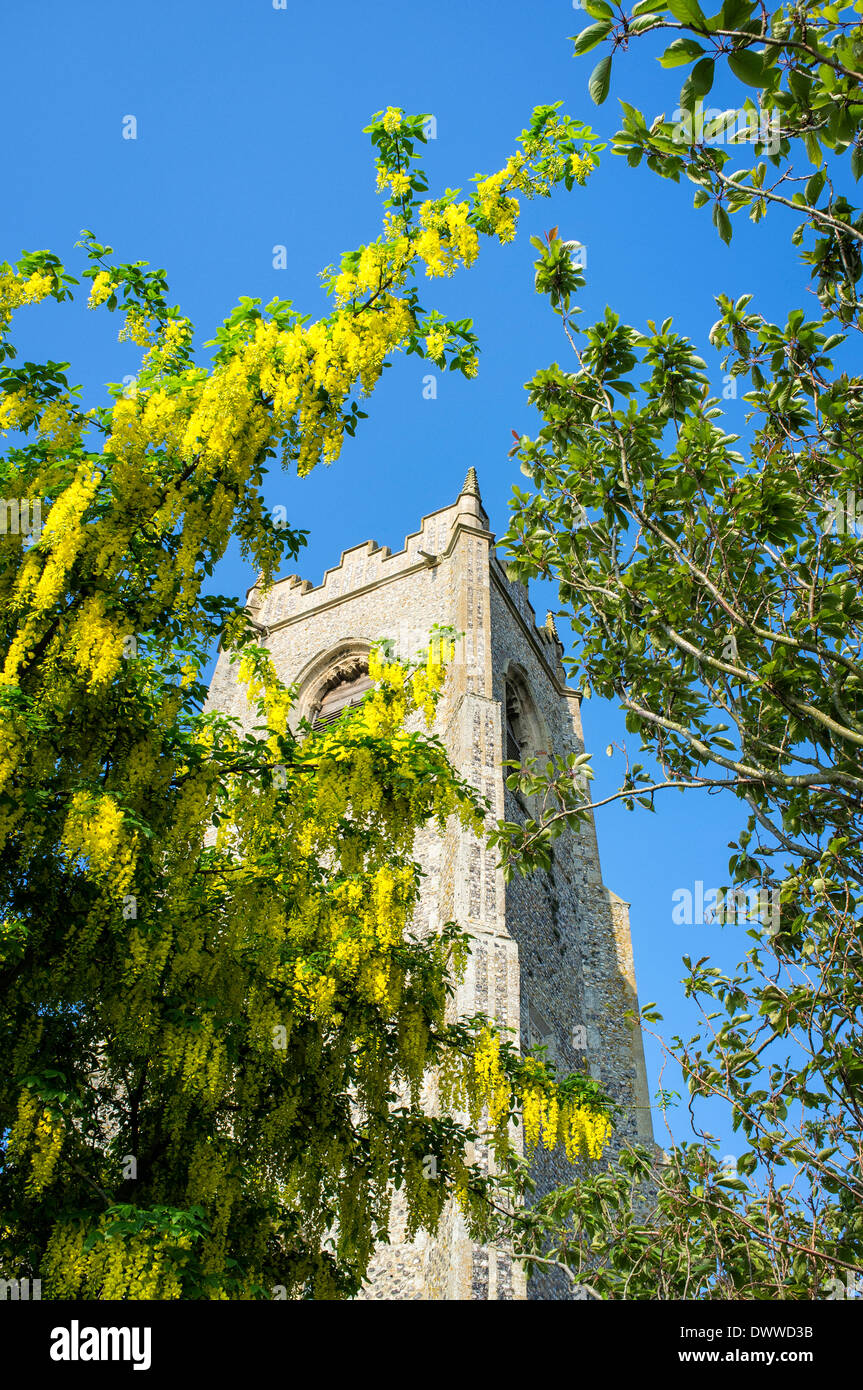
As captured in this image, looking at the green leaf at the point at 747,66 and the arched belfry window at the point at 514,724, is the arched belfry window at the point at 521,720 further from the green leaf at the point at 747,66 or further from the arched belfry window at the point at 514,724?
the green leaf at the point at 747,66

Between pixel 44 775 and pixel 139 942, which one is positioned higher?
pixel 44 775

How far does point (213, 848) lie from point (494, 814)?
8.00 m

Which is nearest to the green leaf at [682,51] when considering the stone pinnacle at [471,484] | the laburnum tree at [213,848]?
the laburnum tree at [213,848]

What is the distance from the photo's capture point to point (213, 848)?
20.5 ft

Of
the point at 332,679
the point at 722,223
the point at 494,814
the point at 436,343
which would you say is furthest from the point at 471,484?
the point at 722,223

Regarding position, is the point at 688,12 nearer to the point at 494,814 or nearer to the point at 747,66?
the point at 747,66

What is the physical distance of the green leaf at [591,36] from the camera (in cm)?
360

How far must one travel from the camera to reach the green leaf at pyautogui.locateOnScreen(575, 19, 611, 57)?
11.8 ft

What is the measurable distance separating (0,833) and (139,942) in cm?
79

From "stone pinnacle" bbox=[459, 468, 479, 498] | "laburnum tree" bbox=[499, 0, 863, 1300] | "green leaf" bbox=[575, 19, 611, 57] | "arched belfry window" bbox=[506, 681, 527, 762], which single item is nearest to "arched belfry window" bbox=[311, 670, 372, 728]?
"arched belfry window" bbox=[506, 681, 527, 762]

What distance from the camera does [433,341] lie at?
6.41m

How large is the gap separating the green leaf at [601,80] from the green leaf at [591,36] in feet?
0.34
